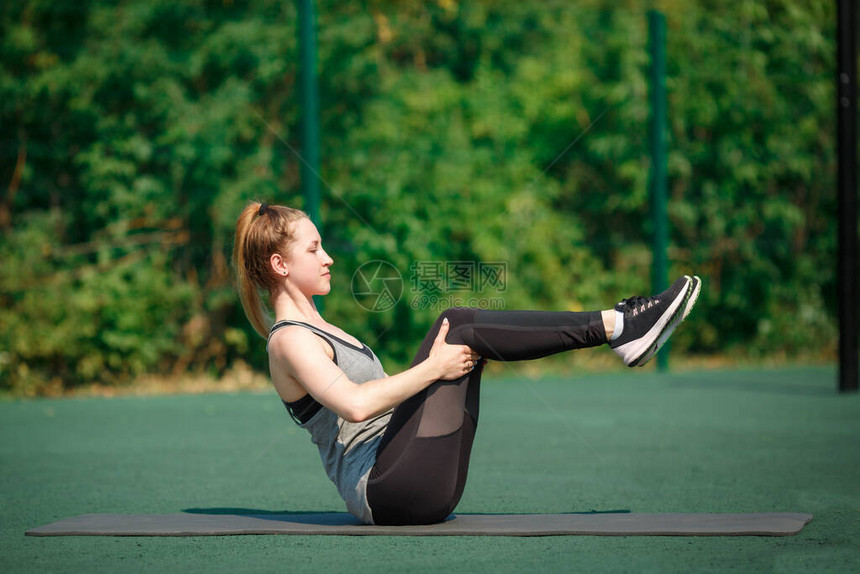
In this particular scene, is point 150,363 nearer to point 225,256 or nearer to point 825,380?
point 225,256

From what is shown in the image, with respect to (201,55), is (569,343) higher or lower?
lower

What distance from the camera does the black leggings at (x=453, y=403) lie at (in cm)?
345

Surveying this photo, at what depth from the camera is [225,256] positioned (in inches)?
396

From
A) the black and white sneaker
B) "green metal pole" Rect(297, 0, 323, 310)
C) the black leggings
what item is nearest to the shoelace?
the black and white sneaker

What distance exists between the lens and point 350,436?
145 inches

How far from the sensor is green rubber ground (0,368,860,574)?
11.0ft

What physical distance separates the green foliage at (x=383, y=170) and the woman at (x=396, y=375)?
6053 millimetres

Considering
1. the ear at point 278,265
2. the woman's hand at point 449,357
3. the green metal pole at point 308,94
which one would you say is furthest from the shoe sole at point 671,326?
the green metal pole at point 308,94

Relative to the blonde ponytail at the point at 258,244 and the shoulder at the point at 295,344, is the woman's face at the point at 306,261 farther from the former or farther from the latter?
the shoulder at the point at 295,344

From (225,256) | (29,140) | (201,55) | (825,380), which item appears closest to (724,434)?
(825,380)

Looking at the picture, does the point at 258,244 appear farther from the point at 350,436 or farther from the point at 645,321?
the point at 645,321

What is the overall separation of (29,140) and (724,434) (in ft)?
23.0

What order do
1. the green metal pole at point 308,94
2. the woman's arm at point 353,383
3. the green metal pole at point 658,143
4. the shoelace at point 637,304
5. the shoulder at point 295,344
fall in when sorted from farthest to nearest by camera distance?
1. the green metal pole at point 658,143
2. the green metal pole at point 308,94
3. the shoelace at point 637,304
4. the shoulder at point 295,344
5. the woman's arm at point 353,383

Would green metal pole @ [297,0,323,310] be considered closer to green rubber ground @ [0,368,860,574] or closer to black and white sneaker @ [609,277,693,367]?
green rubber ground @ [0,368,860,574]
